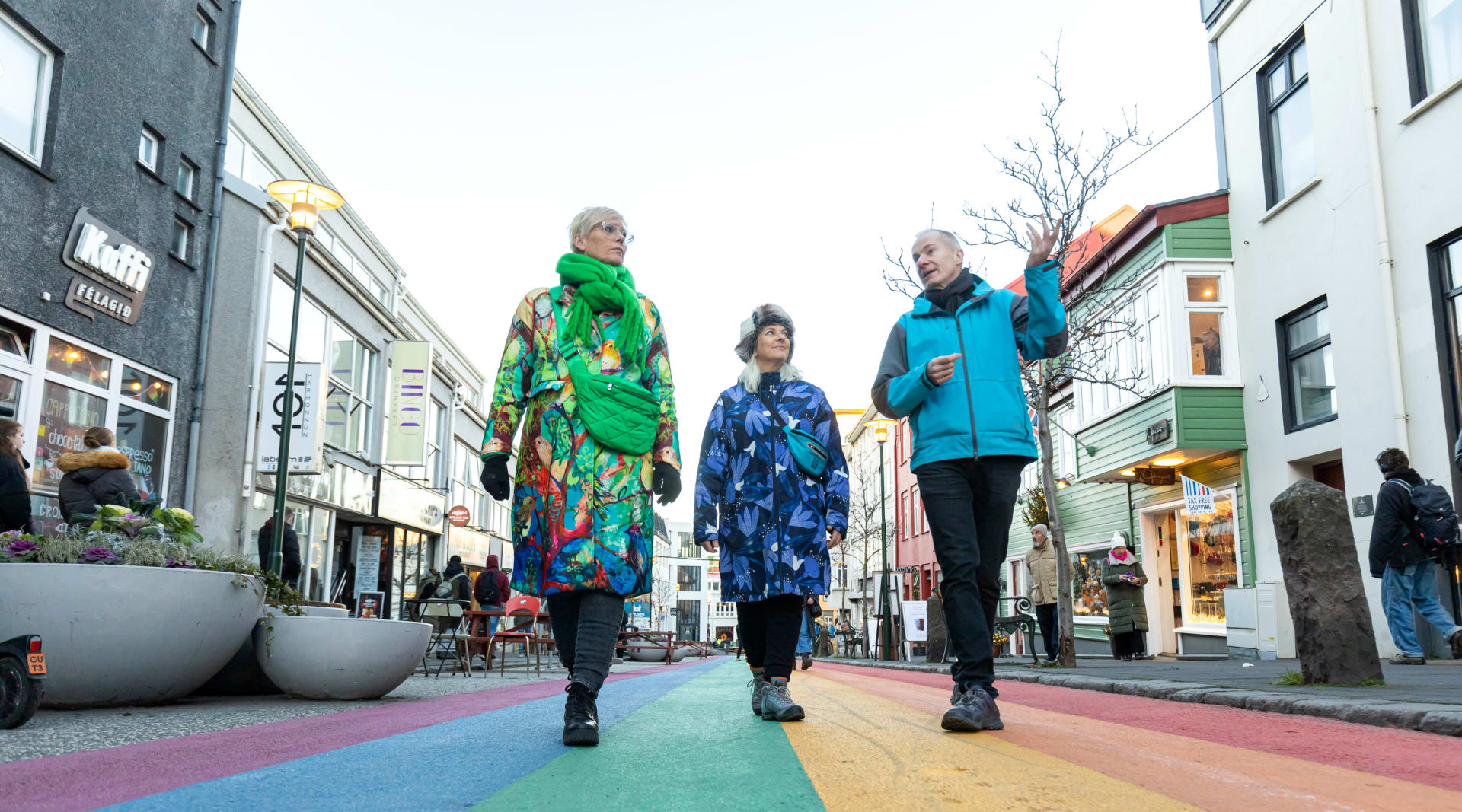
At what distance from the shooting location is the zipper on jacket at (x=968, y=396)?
405 centimetres

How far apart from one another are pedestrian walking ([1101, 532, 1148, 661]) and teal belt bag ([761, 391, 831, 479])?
11.2m

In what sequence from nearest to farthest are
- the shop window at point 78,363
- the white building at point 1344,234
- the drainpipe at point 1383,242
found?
the shop window at point 78,363 < the white building at point 1344,234 < the drainpipe at point 1383,242

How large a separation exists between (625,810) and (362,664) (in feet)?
14.0

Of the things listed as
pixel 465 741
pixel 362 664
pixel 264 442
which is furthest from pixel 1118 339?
pixel 465 741

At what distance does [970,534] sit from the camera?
4.06m

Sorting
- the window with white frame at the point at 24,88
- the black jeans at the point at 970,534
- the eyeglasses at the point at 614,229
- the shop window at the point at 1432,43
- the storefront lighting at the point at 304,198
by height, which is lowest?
the black jeans at the point at 970,534

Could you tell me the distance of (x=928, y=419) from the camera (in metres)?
4.18

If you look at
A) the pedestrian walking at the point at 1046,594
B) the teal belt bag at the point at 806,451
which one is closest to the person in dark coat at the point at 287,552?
the pedestrian walking at the point at 1046,594

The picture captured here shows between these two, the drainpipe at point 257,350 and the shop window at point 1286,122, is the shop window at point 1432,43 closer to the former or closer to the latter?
the shop window at point 1286,122

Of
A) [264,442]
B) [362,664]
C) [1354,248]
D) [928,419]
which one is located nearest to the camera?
[928,419]

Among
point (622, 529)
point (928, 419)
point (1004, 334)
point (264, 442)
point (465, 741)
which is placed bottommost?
point (465, 741)

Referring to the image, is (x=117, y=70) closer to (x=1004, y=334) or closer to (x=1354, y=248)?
(x=1004, y=334)

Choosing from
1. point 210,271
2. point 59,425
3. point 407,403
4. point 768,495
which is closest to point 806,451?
point 768,495

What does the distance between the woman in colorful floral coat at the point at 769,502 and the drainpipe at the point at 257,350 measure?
11716mm
